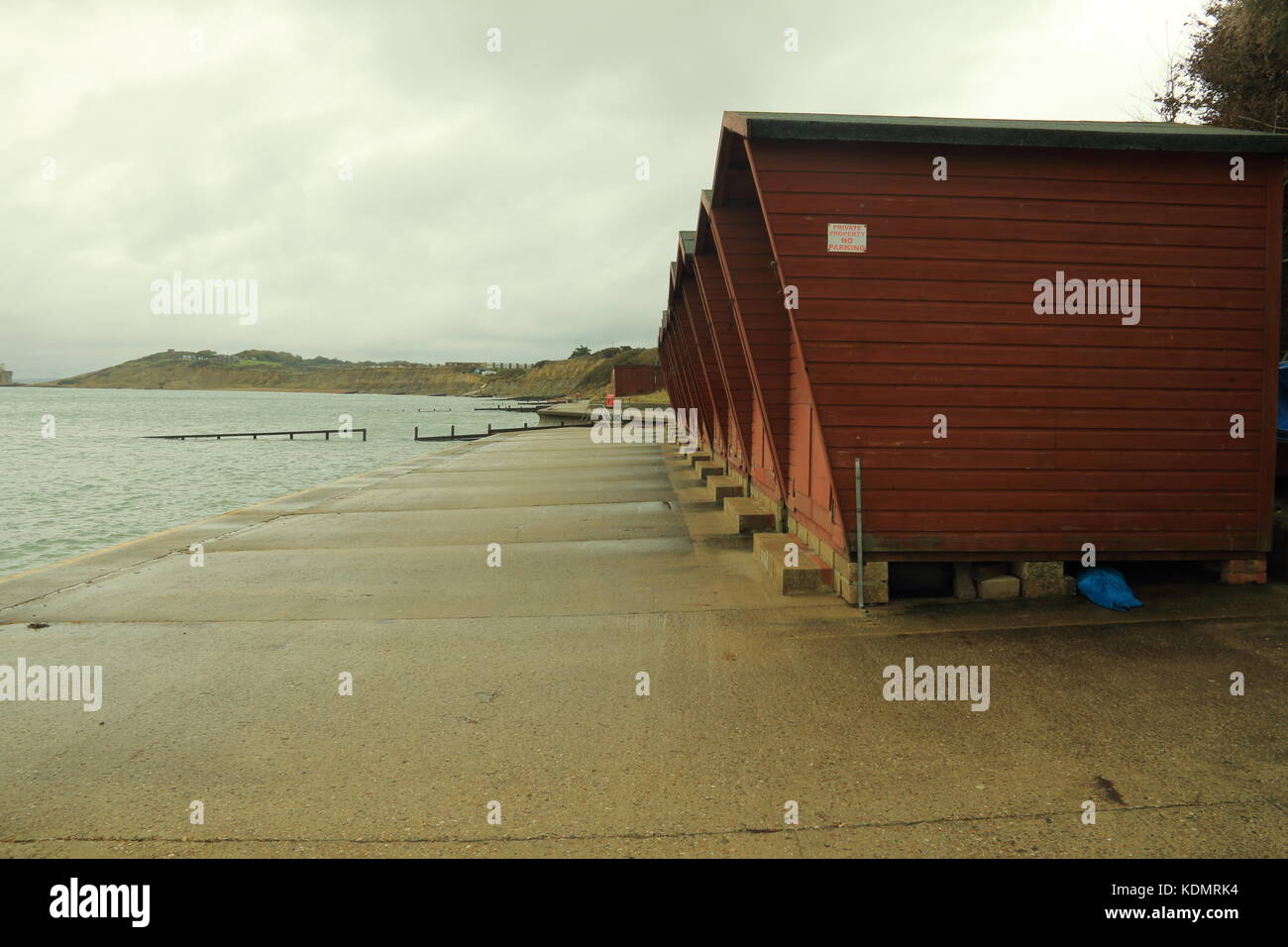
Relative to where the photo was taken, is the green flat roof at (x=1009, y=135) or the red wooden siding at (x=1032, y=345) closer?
the green flat roof at (x=1009, y=135)

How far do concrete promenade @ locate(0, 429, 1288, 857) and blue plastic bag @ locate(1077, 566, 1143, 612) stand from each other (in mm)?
212

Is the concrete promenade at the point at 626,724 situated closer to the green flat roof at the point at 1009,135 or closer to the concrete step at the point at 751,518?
the concrete step at the point at 751,518

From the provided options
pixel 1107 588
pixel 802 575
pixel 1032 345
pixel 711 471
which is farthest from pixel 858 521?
pixel 711 471

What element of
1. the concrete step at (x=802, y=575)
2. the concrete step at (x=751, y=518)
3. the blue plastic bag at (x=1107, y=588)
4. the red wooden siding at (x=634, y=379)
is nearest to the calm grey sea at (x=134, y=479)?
the concrete step at (x=751, y=518)

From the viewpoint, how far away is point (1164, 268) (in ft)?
20.4

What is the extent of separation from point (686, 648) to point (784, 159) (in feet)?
12.6

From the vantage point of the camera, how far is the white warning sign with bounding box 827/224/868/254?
615cm

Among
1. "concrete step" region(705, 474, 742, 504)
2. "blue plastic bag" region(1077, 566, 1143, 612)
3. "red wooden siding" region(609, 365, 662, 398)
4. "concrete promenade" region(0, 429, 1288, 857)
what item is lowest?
"concrete promenade" region(0, 429, 1288, 857)

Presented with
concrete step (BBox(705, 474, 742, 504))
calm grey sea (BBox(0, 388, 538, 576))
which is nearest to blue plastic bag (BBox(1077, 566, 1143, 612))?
concrete step (BBox(705, 474, 742, 504))

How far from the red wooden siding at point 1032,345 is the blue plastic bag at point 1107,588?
0.20 m

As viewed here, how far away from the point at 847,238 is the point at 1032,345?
5.59ft

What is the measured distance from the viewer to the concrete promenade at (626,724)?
327 centimetres

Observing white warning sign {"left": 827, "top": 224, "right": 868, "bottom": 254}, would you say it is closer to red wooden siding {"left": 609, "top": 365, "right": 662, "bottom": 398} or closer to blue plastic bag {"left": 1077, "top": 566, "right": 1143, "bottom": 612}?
blue plastic bag {"left": 1077, "top": 566, "right": 1143, "bottom": 612}
